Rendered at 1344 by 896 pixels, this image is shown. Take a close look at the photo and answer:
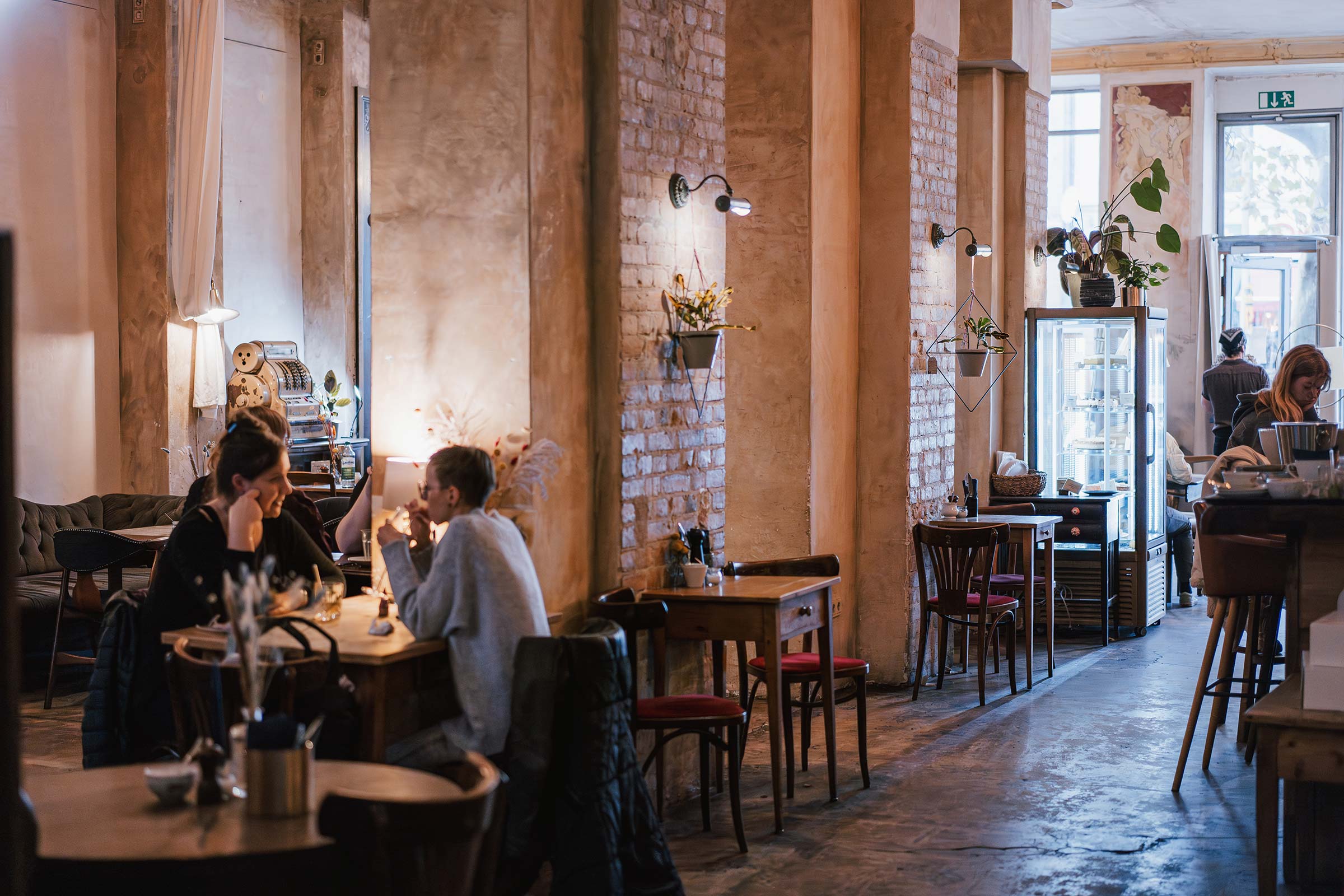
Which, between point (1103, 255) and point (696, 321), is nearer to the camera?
point (696, 321)

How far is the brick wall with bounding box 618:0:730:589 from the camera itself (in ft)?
17.0

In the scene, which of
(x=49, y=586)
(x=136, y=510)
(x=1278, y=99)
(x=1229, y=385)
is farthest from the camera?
(x=1278, y=99)

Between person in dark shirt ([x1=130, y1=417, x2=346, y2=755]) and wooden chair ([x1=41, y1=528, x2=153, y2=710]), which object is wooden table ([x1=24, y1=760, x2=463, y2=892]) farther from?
wooden chair ([x1=41, y1=528, x2=153, y2=710])

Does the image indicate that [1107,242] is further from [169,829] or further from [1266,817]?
[169,829]

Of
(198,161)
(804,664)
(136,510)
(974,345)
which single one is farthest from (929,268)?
(136,510)

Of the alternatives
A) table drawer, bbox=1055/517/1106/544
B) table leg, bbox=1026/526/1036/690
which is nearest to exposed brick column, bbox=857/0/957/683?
table leg, bbox=1026/526/1036/690

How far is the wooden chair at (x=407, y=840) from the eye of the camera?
2.47 m

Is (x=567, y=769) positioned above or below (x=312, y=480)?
below

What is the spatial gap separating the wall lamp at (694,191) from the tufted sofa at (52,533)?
13.3 ft

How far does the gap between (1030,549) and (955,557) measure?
0.66 m

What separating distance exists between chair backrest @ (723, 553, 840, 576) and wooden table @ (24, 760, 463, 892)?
9.49 ft

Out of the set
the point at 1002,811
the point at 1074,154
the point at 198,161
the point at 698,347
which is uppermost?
the point at 1074,154

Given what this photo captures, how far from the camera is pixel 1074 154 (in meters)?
14.7

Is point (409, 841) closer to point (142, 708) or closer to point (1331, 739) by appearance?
point (142, 708)
